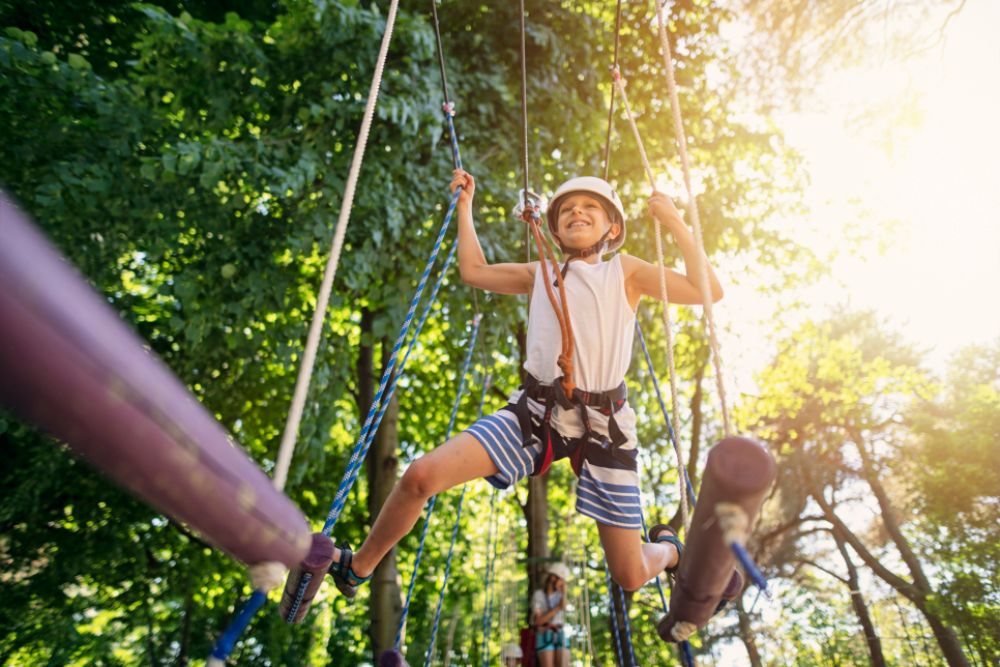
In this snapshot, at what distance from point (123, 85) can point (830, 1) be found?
6291mm

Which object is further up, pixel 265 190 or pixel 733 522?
pixel 265 190

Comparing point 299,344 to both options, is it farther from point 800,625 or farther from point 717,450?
point 800,625

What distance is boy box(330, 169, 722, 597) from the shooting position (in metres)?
2.14

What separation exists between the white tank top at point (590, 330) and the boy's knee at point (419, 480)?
0.59 meters

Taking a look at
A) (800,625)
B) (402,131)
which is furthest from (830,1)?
(800,625)

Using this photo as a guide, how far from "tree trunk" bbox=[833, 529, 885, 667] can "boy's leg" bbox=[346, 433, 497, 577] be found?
903 centimetres

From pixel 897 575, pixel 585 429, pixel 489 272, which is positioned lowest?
pixel 585 429

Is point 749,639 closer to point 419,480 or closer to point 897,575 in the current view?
point 897,575

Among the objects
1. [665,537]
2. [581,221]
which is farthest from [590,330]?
[665,537]

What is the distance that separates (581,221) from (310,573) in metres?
1.64

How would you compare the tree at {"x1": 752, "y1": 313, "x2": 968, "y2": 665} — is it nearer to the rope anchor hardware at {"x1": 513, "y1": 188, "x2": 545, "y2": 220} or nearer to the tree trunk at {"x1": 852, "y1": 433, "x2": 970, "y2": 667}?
the tree trunk at {"x1": 852, "y1": 433, "x2": 970, "y2": 667}

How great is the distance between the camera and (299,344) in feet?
16.8

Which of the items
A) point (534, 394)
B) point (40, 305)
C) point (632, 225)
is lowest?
point (40, 305)

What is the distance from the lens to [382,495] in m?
6.30
